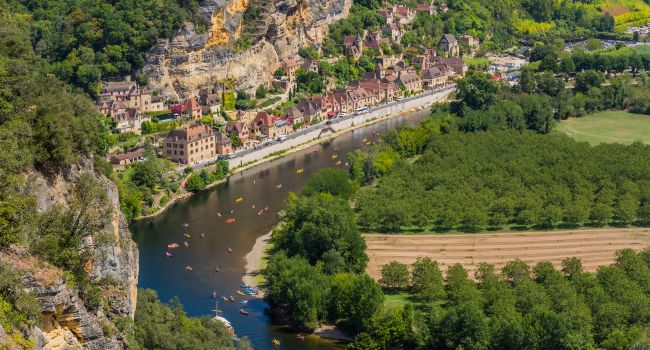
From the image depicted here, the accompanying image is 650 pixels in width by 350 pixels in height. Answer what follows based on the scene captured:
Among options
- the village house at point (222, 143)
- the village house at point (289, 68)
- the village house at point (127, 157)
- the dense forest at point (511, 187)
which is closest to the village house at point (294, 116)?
the village house at point (289, 68)

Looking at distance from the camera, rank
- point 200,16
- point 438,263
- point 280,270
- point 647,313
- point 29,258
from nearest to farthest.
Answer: point 29,258 < point 647,313 < point 280,270 < point 438,263 < point 200,16

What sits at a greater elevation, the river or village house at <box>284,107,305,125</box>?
village house at <box>284,107,305,125</box>

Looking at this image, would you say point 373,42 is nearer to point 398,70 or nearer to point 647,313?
point 398,70

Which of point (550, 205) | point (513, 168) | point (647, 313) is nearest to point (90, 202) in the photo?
point (647, 313)

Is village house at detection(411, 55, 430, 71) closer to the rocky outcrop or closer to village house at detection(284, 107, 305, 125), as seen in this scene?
village house at detection(284, 107, 305, 125)

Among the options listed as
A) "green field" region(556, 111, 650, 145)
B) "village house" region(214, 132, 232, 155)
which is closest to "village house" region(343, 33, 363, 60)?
"green field" region(556, 111, 650, 145)

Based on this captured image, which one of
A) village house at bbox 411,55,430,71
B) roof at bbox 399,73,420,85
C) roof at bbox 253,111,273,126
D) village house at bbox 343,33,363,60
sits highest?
village house at bbox 343,33,363,60

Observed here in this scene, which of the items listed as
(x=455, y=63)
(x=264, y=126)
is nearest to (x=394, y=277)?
(x=264, y=126)

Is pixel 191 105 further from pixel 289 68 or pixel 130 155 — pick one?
pixel 289 68
